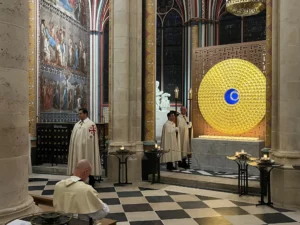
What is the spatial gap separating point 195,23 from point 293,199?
44.1 feet

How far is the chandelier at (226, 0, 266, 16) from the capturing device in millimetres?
10019

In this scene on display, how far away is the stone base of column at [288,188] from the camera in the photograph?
6570 mm

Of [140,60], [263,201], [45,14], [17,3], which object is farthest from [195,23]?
[17,3]

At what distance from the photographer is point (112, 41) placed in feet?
30.1

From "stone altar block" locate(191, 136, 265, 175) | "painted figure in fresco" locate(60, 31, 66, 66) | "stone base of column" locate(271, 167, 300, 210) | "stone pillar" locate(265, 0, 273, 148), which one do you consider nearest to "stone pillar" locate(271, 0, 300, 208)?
"stone base of column" locate(271, 167, 300, 210)

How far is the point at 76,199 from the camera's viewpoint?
331cm

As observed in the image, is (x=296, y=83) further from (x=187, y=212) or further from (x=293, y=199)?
(x=187, y=212)

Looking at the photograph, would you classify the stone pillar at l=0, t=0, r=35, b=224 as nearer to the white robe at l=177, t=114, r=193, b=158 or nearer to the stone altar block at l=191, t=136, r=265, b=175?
the stone altar block at l=191, t=136, r=265, b=175

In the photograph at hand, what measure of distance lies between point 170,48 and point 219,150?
10.3 m

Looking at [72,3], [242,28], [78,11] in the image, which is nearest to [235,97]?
[242,28]

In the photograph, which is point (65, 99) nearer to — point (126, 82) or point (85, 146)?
point (126, 82)

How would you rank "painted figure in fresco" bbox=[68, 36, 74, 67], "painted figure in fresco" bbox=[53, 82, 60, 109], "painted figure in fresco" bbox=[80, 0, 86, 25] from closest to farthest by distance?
"painted figure in fresco" bbox=[53, 82, 60, 109], "painted figure in fresco" bbox=[68, 36, 74, 67], "painted figure in fresco" bbox=[80, 0, 86, 25]

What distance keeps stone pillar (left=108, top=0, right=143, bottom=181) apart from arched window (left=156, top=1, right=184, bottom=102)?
1025cm

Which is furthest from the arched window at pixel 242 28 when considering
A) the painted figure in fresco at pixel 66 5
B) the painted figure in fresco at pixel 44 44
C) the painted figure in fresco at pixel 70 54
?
the painted figure in fresco at pixel 44 44
